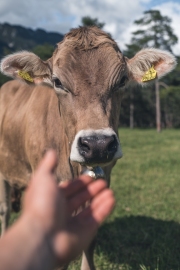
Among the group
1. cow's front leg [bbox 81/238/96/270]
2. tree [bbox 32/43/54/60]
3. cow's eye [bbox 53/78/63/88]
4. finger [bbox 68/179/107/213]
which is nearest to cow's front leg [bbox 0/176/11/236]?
cow's front leg [bbox 81/238/96/270]

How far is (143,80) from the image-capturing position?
4.20m

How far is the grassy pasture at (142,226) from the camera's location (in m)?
4.42

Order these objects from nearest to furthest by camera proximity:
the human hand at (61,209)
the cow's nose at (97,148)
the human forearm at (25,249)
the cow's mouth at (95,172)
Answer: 1. the human forearm at (25,249)
2. the human hand at (61,209)
3. the cow's nose at (97,148)
4. the cow's mouth at (95,172)

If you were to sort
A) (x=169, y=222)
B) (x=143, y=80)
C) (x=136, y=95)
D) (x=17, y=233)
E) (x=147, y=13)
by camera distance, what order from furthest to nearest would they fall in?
(x=136, y=95) → (x=147, y=13) → (x=169, y=222) → (x=143, y=80) → (x=17, y=233)

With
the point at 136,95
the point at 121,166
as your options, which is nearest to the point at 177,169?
the point at 121,166

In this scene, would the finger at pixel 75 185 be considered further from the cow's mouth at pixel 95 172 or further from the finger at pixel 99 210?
the cow's mouth at pixel 95 172

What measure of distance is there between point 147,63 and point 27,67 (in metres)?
1.30

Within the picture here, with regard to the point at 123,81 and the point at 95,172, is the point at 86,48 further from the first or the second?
the point at 95,172

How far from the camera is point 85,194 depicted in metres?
1.36

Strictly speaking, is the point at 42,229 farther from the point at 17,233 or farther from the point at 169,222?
the point at 169,222

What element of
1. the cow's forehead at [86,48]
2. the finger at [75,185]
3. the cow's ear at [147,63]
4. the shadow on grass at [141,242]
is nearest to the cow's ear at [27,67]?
the cow's forehead at [86,48]

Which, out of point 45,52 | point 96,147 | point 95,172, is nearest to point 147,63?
point 95,172

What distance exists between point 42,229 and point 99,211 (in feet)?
0.80

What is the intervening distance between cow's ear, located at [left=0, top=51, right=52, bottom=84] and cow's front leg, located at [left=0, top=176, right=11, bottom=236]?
2107mm
